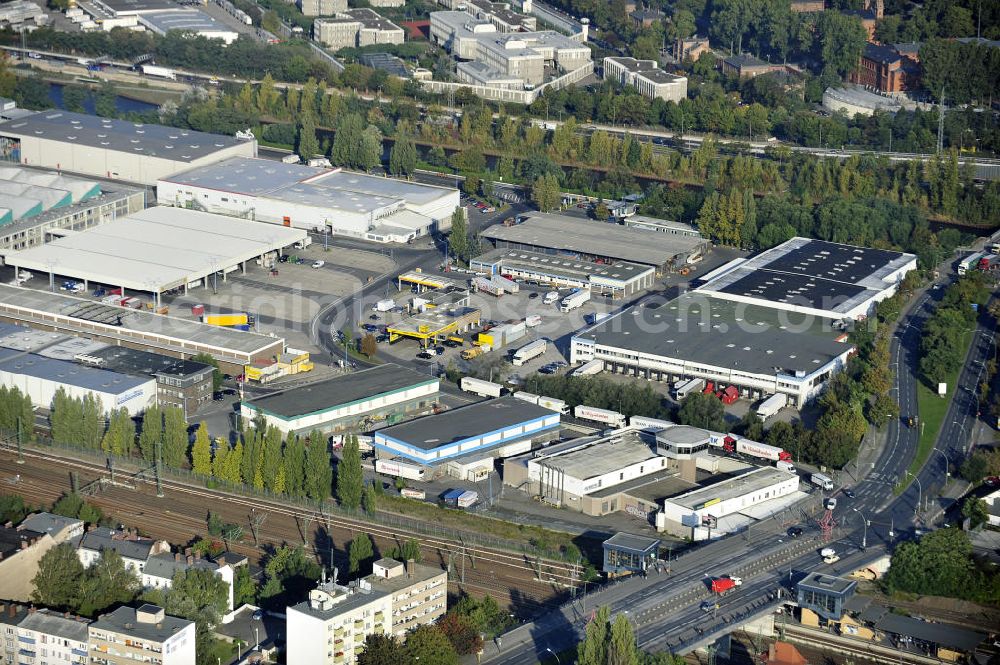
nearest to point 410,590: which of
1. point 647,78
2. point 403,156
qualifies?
point 403,156

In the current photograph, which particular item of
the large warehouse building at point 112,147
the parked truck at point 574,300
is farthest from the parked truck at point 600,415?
the large warehouse building at point 112,147

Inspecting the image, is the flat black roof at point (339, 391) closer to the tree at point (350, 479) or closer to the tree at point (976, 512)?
the tree at point (350, 479)

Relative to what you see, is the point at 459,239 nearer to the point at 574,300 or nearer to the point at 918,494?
the point at 574,300

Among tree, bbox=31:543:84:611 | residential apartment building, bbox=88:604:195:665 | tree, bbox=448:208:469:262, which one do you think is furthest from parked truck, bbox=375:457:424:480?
tree, bbox=448:208:469:262

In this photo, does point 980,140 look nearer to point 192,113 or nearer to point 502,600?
point 192,113

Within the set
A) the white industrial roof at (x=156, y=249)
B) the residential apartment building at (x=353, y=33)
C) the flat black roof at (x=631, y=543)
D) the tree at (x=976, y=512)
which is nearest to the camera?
the flat black roof at (x=631, y=543)

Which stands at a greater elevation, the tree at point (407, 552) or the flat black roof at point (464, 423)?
the tree at point (407, 552)
